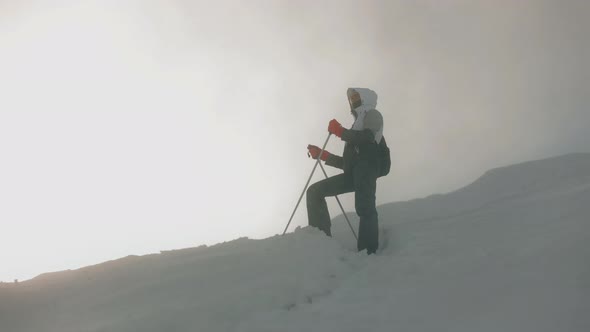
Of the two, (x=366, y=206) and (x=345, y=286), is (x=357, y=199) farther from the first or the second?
(x=345, y=286)

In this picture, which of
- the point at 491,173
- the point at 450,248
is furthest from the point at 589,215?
the point at 491,173

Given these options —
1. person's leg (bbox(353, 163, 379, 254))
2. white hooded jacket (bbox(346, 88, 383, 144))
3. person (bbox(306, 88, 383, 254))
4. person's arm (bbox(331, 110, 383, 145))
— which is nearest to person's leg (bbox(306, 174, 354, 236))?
person (bbox(306, 88, 383, 254))

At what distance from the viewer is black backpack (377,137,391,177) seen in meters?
6.85

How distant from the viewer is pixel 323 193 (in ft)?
22.4

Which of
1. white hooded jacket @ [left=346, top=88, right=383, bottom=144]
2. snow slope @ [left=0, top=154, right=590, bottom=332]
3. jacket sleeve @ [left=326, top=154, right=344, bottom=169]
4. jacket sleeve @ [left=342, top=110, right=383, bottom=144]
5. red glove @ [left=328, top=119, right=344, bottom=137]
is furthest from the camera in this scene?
jacket sleeve @ [left=326, top=154, right=344, bottom=169]

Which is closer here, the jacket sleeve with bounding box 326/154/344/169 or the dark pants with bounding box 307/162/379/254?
the dark pants with bounding box 307/162/379/254

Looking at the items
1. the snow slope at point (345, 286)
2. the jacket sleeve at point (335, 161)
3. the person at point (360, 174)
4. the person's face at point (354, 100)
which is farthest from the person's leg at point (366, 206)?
the person's face at point (354, 100)

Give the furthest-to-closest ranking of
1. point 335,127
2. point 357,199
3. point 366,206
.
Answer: point 335,127 < point 357,199 < point 366,206

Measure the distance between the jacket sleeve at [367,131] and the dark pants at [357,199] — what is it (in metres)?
0.34

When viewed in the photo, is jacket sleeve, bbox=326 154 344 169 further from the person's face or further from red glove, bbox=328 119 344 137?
the person's face

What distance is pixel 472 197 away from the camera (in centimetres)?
921

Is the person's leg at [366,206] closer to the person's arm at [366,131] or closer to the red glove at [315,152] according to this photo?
the person's arm at [366,131]

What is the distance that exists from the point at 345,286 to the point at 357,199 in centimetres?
194

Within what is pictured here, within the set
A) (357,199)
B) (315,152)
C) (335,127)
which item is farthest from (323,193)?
(335,127)
